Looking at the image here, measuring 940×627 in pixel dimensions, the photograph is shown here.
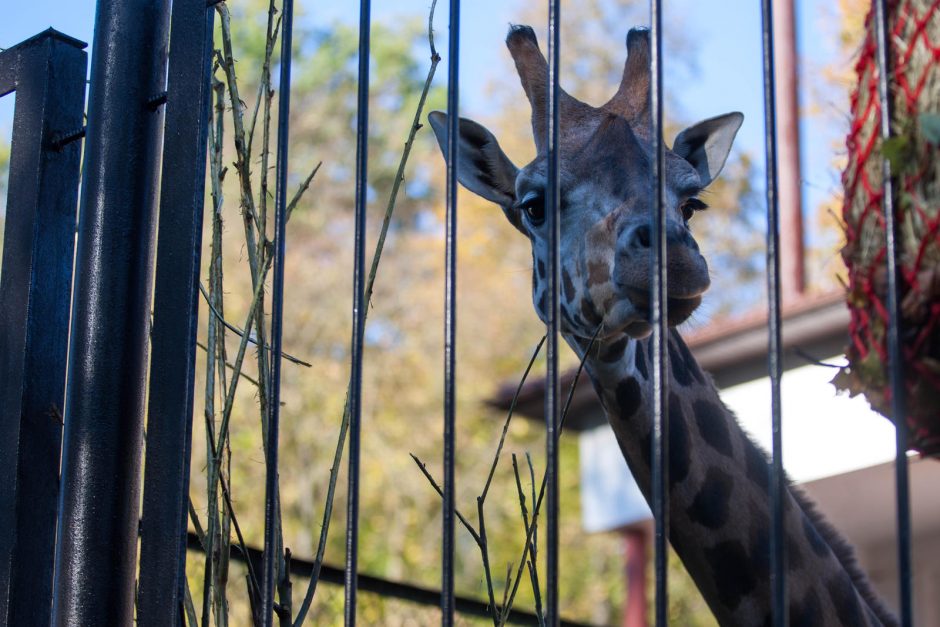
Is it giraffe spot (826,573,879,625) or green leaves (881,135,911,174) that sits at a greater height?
giraffe spot (826,573,879,625)

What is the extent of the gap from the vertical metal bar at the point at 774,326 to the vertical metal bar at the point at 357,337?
1.91 feet

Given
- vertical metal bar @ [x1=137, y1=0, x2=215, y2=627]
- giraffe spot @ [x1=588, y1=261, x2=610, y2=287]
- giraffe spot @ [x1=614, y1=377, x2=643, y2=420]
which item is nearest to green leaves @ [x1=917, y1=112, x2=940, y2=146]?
vertical metal bar @ [x1=137, y1=0, x2=215, y2=627]

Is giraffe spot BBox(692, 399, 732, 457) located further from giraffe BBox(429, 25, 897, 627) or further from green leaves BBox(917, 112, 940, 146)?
green leaves BBox(917, 112, 940, 146)

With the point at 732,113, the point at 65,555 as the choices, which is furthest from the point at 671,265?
the point at 65,555

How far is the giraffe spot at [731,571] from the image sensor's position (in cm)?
336

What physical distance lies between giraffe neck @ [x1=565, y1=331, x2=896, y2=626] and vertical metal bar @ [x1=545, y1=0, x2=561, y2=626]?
172 cm

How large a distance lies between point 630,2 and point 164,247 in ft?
67.0

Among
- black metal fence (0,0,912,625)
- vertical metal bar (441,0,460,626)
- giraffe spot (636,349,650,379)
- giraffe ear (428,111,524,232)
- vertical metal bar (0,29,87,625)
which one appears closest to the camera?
vertical metal bar (441,0,460,626)

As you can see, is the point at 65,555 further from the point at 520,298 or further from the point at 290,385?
the point at 520,298

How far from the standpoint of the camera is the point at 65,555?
2084 millimetres

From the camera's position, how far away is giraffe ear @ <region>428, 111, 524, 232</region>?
407 centimetres

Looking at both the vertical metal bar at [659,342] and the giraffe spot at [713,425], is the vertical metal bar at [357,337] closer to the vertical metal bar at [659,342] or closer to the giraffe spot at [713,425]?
the vertical metal bar at [659,342]

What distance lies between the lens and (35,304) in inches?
94.9

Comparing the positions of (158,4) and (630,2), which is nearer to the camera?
(158,4)
